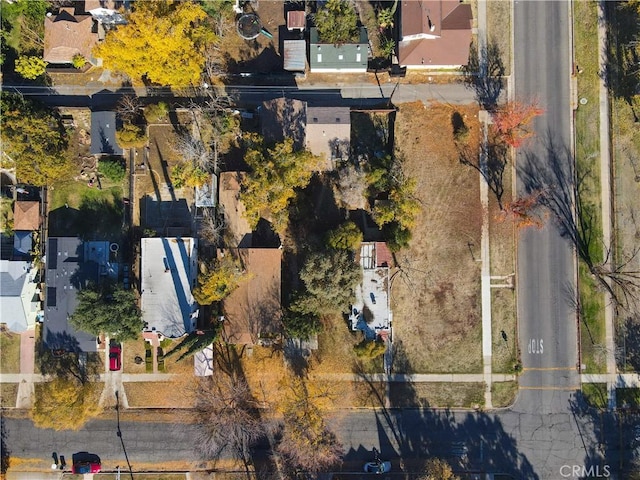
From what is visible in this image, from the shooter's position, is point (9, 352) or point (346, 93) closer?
point (9, 352)

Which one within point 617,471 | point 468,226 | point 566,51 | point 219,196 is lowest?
point 617,471

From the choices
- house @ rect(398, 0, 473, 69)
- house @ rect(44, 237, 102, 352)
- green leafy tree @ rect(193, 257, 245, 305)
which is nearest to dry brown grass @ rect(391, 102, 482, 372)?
house @ rect(398, 0, 473, 69)

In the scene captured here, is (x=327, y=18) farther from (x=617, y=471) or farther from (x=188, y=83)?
(x=617, y=471)

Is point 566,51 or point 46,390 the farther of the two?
point 566,51

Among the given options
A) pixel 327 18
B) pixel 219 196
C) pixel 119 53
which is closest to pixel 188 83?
pixel 119 53

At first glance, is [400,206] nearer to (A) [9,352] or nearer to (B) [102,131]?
(B) [102,131]

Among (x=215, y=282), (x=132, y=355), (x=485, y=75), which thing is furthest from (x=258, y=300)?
(x=485, y=75)

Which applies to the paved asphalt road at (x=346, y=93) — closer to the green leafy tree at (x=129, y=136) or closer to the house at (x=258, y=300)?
the green leafy tree at (x=129, y=136)

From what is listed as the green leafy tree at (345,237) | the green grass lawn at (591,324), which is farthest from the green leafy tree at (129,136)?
the green grass lawn at (591,324)
